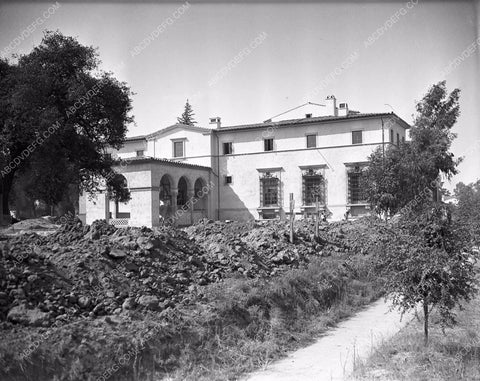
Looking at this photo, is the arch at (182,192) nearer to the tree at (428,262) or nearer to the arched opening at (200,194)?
the arched opening at (200,194)

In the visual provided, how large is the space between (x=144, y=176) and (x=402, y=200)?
1570cm

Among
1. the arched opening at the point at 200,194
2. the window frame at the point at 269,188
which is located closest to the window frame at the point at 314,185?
the window frame at the point at 269,188

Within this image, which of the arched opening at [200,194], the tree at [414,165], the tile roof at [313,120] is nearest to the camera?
the tree at [414,165]

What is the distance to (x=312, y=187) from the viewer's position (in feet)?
110

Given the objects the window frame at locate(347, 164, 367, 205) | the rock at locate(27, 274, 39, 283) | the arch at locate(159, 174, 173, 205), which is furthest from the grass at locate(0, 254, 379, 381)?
the arch at locate(159, 174, 173, 205)

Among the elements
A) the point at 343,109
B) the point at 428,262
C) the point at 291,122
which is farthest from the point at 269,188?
the point at 428,262

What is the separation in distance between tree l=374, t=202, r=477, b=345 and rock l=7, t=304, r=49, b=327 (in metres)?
5.48

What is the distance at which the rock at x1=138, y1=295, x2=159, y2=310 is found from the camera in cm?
815

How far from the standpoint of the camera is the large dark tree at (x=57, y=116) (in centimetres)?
1897

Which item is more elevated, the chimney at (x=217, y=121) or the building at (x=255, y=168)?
the chimney at (x=217, y=121)

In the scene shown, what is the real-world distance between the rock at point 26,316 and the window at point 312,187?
2707cm

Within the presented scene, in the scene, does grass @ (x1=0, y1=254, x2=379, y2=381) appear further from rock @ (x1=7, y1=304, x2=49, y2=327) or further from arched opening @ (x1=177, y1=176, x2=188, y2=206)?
arched opening @ (x1=177, y1=176, x2=188, y2=206)

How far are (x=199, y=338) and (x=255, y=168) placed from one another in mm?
28423

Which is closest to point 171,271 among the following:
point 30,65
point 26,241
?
point 26,241
